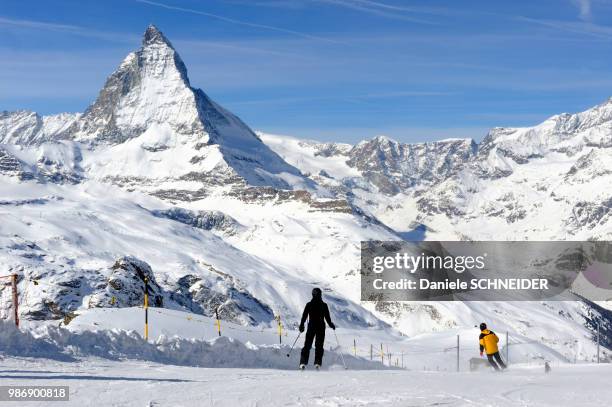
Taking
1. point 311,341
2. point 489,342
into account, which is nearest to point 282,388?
point 311,341

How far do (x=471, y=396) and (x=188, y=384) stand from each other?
17.2 ft

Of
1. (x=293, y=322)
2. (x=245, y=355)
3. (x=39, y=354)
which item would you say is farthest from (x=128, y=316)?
(x=293, y=322)

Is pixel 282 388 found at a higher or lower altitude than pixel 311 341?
lower

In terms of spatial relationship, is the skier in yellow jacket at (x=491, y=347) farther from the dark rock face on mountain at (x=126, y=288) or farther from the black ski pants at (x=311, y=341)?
the dark rock face on mountain at (x=126, y=288)

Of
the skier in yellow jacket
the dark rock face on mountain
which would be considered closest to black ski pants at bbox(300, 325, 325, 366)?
the skier in yellow jacket

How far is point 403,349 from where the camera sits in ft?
304

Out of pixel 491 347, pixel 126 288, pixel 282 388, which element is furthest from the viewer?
pixel 126 288

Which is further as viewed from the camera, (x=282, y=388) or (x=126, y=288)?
(x=126, y=288)

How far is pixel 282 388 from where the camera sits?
14.7 metres

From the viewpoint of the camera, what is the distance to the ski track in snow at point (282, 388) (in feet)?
42.9

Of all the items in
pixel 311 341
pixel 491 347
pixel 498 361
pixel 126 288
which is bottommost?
pixel 498 361

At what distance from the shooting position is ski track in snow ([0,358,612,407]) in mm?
13062

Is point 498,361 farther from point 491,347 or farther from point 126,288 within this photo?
point 126,288

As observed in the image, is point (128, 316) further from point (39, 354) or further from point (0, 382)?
point (0, 382)
